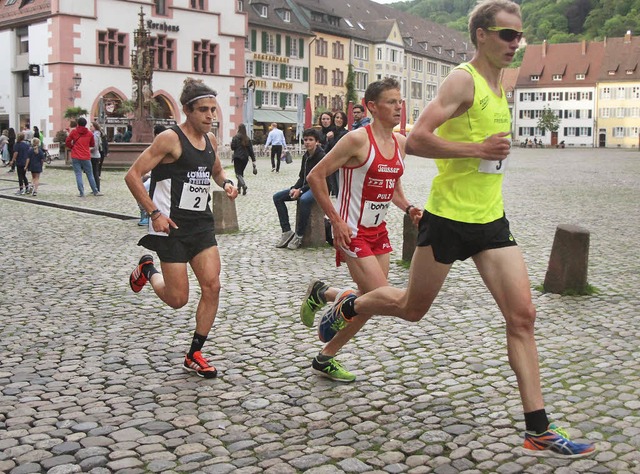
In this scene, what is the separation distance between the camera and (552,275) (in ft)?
28.7

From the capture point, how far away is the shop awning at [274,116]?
72.5 m

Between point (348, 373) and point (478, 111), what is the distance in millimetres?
1935

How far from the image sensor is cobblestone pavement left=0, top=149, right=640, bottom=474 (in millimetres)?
4195

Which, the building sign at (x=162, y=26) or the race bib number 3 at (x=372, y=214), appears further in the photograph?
the building sign at (x=162, y=26)

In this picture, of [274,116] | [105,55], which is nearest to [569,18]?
[274,116]

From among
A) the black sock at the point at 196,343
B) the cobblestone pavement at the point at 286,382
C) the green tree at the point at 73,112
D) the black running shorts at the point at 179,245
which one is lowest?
the cobblestone pavement at the point at 286,382

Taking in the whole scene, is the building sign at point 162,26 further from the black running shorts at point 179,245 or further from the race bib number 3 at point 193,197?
the black running shorts at point 179,245

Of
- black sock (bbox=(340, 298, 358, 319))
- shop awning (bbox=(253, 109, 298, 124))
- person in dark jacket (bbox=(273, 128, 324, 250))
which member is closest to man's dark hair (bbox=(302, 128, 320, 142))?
Result: person in dark jacket (bbox=(273, 128, 324, 250))

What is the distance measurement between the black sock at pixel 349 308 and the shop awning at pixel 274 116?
6649 centimetres

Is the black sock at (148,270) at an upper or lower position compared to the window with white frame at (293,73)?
lower

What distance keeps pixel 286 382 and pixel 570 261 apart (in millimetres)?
4042

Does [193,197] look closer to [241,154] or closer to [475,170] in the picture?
[475,170]

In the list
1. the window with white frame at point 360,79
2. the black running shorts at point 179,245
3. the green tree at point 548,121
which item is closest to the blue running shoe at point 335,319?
the black running shorts at point 179,245

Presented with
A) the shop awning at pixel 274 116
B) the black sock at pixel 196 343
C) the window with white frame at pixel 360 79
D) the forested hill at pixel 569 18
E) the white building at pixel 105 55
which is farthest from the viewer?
the forested hill at pixel 569 18
